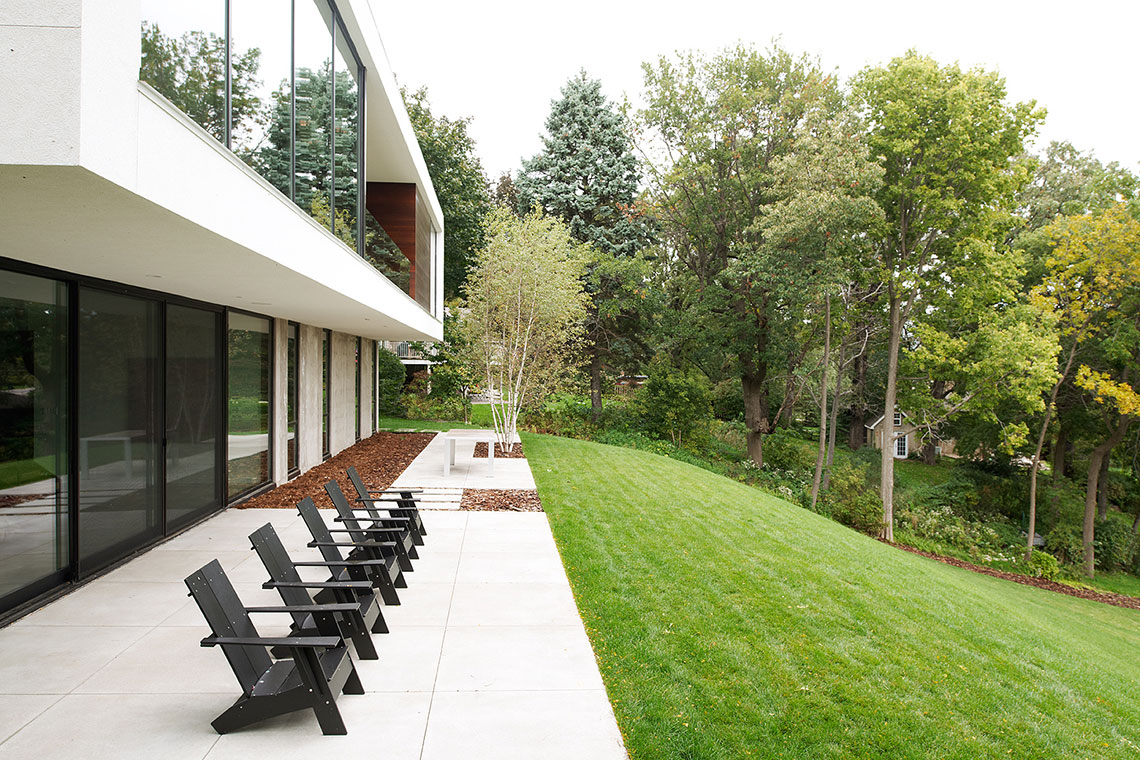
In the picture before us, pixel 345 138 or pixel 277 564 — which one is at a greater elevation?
pixel 345 138

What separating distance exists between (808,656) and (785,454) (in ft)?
68.1

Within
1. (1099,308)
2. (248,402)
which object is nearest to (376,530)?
(248,402)

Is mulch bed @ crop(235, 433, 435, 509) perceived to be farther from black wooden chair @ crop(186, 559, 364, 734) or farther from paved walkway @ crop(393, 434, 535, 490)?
black wooden chair @ crop(186, 559, 364, 734)

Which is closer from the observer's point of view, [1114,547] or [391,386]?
[1114,547]

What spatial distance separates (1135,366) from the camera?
19.3 meters

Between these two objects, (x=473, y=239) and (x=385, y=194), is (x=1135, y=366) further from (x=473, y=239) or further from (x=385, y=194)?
(x=473, y=239)

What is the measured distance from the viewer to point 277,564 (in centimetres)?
402

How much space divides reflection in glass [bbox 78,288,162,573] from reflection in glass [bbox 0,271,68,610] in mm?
248

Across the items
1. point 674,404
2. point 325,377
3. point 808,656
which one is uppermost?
point 325,377

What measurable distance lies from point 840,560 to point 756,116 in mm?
19416

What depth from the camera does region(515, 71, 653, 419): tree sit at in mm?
26516

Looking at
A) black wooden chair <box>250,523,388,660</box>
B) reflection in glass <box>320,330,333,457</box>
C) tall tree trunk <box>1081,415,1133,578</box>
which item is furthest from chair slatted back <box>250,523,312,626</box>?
tall tree trunk <box>1081,415,1133,578</box>

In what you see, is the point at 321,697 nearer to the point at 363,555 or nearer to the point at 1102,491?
the point at 363,555

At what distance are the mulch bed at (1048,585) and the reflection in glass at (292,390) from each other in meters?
15.3
